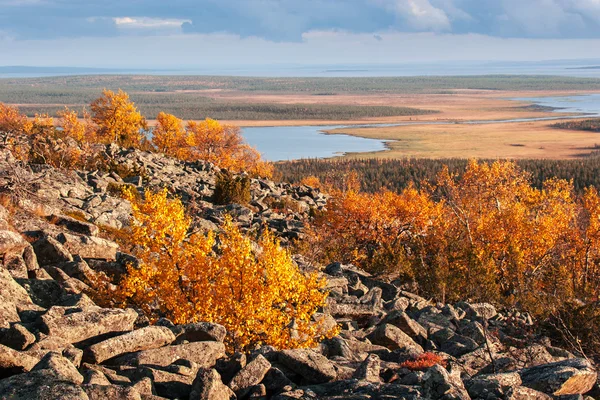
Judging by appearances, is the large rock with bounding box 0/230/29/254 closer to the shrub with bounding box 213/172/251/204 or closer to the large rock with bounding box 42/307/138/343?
the large rock with bounding box 42/307/138/343

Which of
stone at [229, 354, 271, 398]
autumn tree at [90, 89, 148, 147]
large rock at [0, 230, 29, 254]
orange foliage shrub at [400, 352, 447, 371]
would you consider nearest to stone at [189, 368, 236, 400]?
stone at [229, 354, 271, 398]

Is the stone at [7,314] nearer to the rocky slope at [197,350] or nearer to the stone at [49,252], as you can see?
the rocky slope at [197,350]

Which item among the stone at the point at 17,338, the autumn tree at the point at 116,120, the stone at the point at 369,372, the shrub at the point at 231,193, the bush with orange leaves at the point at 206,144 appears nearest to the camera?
the stone at the point at 17,338

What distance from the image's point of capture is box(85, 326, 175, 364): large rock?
11398 mm

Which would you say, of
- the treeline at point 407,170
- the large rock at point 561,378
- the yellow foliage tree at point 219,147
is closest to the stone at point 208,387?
the large rock at point 561,378

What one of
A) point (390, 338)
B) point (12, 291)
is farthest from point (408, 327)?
point (12, 291)

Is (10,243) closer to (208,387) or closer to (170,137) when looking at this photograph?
(208,387)

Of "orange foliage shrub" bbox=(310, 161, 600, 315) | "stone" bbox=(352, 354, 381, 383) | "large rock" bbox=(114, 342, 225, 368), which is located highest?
"large rock" bbox=(114, 342, 225, 368)

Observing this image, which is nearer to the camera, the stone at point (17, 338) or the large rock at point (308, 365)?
the stone at point (17, 338)

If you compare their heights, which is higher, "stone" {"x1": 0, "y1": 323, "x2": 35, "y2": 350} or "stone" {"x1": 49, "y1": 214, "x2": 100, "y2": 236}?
"stone" {"x1": 0, "y1": 323, "x2": 35, "y2": 350}

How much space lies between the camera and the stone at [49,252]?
56.6 ft

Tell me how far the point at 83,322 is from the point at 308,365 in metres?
4.56

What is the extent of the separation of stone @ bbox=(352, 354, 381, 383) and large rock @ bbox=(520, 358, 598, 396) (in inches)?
109

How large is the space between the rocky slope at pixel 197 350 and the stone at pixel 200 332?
0.02 meters
